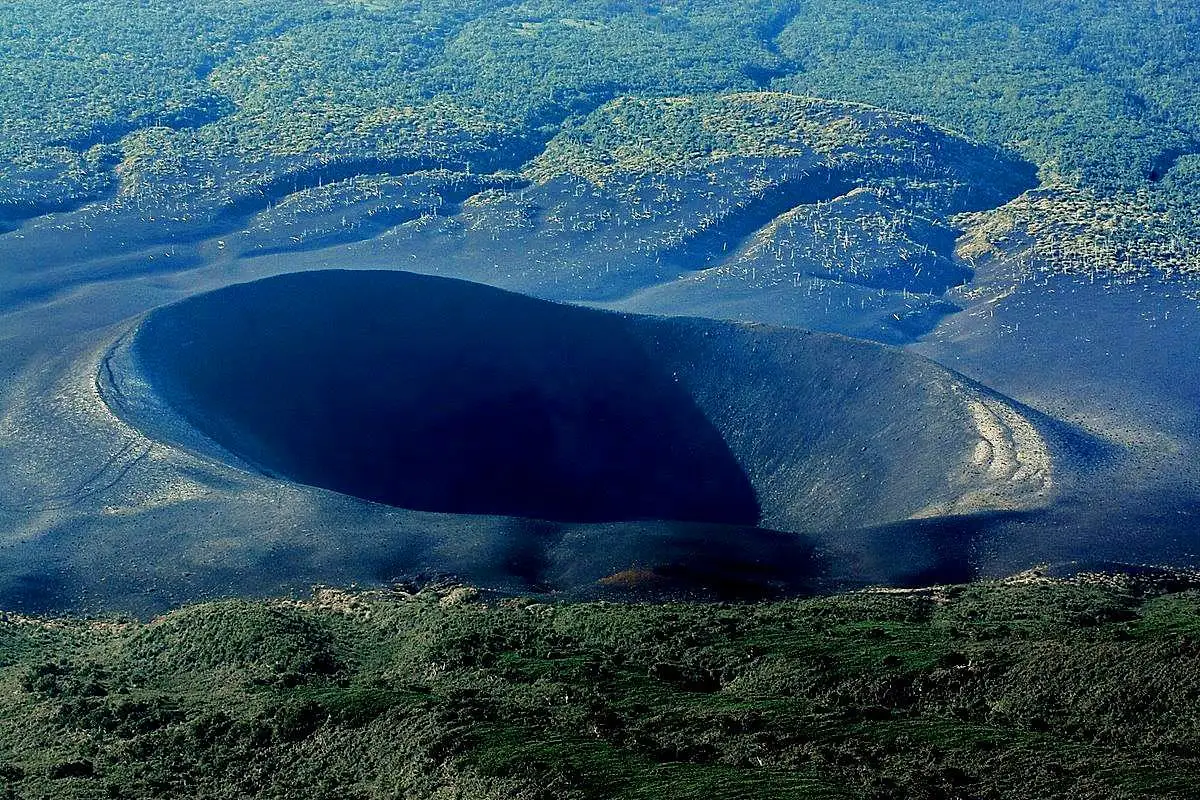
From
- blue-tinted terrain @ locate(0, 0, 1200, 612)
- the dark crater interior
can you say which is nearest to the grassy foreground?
blue-tinted terrain @ locate(0, 0, 1200, 612)

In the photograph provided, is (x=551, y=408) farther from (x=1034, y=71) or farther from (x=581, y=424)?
(x=1034, y=71)

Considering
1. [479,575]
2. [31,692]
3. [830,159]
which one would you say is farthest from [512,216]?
[31,692]

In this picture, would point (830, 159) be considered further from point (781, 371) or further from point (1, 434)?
point (1, 434)

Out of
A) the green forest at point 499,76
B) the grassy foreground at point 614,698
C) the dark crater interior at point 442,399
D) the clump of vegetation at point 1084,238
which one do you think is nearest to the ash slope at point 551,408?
the dark crater interior at point 442,399

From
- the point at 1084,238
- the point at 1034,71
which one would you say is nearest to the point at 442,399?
the point at 1084,238

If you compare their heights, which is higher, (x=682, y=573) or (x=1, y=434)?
(x=1, y=434)

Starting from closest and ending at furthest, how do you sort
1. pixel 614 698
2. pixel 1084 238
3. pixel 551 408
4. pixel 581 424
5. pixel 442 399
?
pixel 614 698
pixel 442 399
pixel 581 424
pixel 551 408
pixel 1084 238
